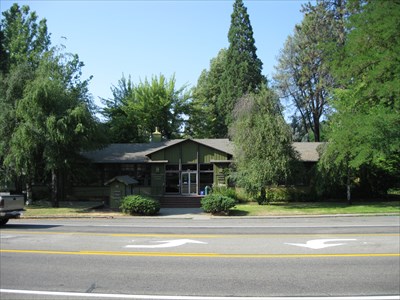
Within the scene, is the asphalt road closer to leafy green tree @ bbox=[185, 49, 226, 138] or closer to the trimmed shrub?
the trimmed shrub

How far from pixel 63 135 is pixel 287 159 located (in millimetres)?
14926

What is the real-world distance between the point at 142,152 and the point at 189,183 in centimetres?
516

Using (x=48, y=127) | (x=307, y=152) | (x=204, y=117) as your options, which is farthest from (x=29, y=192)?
(x=204, y=117)

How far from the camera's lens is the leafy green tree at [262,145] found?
26.5m

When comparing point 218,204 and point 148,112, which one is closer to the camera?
point 218,204

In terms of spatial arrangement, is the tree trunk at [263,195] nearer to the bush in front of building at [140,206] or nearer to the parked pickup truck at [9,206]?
the bush in front of building at [140,206]

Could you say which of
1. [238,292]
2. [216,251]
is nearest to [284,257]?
[216,251]

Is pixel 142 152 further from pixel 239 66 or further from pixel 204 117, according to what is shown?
pixel 239 66

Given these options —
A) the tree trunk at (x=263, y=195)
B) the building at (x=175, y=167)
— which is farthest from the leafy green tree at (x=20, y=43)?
the tree trunk at (x=263, y=195)

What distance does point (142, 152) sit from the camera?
34.3 meters

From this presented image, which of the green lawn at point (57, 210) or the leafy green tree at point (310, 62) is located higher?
the leafy green tree at point (310, 62)

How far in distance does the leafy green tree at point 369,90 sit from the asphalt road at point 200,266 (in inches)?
503

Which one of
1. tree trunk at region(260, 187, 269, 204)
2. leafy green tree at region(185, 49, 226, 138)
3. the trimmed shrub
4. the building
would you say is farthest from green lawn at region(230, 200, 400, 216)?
leafy green tree at region(185, 49, 226, 138)

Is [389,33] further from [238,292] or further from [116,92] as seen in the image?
[116,92]
